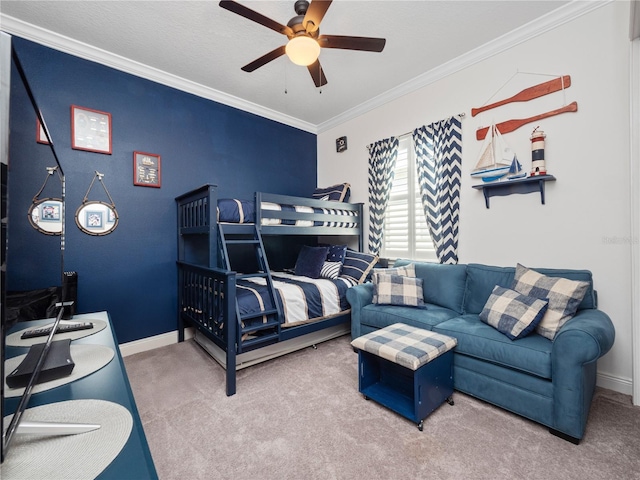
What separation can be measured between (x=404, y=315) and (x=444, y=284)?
566mm

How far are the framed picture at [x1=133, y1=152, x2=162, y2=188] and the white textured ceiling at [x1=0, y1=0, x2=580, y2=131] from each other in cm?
83

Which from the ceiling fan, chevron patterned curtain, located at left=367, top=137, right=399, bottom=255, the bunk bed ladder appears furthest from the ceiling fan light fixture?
chevron patterned curtain, located at left=367, top=137, right=399, bottom=255

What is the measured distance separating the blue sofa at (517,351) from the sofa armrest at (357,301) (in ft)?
0.28

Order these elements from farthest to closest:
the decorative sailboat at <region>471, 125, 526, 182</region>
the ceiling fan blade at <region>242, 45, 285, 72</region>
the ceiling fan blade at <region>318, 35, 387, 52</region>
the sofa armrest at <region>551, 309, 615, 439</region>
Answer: the decorative sailboat at <region>471, 125, 526, 182</region> < the ceiling fan blade at <region>242, 45, 285, 72</region> < the ceiling fan blade at <region>318, 35, 387, 52</region> < the sofa armrest at <region>551, 309, 615, 439</region>

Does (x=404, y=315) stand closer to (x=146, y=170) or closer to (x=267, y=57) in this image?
(x=267, y=57)

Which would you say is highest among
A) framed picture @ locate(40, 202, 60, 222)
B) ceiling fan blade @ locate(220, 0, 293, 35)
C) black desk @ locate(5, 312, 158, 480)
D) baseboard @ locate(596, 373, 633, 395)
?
ceiling fan blade @ locate(220, 0, 293, 35)

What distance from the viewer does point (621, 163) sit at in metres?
2.02

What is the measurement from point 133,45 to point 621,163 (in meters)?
4.02

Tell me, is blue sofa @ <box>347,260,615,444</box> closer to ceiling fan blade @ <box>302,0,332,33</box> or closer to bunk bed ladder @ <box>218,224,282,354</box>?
bunk bed ladder @ <box>218,224,282,354</box>

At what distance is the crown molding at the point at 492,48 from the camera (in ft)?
7.10

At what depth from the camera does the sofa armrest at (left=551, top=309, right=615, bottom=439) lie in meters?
1.51

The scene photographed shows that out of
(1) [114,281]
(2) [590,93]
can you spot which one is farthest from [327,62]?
(1) [114,281]

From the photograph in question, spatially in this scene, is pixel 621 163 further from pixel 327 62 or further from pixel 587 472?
pixel 327 62

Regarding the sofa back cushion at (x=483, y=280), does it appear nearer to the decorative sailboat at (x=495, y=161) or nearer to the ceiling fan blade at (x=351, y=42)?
the decorative sailboat at (x=495, y=161)
